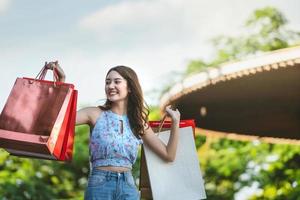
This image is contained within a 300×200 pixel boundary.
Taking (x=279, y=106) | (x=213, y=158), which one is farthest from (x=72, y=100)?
(x=213, y=158)

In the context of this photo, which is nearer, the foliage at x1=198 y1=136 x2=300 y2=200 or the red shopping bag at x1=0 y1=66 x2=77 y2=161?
the red shopping bag at x1=0 y1=66 x2=77 y2=161

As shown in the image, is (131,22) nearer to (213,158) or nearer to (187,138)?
(213,158)

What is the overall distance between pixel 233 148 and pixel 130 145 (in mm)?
11847

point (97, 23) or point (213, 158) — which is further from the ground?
point (97, 23)

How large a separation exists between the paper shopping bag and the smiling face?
0.39m

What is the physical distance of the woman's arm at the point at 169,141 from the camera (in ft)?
15.6

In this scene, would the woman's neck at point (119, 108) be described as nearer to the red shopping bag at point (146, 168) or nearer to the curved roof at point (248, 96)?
the red shopping bag at point (146, 168)

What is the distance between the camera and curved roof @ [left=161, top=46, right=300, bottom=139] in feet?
20.5

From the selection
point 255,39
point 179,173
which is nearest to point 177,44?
point 255,39

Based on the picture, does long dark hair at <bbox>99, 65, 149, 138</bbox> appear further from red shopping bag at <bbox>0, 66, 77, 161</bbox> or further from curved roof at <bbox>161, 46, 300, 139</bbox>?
curved roof at <bbox>161, 46, 300, 139</bbox>

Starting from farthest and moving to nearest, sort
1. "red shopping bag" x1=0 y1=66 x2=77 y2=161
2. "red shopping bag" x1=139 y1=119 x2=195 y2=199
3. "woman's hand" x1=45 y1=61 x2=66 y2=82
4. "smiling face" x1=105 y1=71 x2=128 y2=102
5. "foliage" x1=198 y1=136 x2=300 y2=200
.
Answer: "foliage" x1=198 y1=136 x2=300 y2=200
"red shopping bag" x1=139 y1=119 x2=195 y2=199
"smiling face" x1=105 y1=71 x2=128 y2=102
"woman's hand" x1=45 y1=61 x2=66 y2=82
"red shopping bag" x1=0 y1=66 x2=77 y2=161

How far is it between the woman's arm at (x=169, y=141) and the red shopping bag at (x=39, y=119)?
524 mm

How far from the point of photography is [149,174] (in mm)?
4793

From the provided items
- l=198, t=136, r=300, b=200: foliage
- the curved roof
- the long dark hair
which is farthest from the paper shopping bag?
l=198, t=136, r=300, b=200: foliage
